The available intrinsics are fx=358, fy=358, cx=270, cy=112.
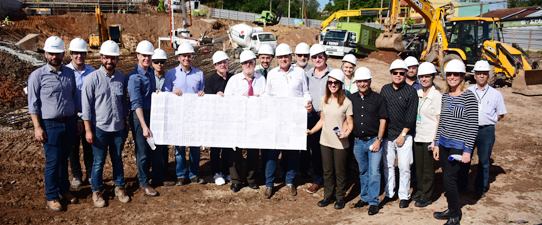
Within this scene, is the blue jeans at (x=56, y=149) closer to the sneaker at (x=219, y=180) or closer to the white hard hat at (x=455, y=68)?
the sneaker at (x=219, y=180)

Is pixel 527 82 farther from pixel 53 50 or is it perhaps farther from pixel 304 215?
pixel 53 50

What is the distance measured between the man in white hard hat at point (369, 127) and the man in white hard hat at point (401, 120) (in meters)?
0.21

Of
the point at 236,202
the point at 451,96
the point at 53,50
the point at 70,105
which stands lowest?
the point at 236,202

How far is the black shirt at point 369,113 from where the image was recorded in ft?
15.7

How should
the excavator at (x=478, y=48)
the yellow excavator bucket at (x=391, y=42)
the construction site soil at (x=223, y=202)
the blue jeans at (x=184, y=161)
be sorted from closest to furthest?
the construction site soil at (x=223, y=202) → the blue jeans at (x=184, y=161) → the excavator at (x=478, y=48) → the yellow excavator bucket at (x=391, y=42)

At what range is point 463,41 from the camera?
16766 millimetres

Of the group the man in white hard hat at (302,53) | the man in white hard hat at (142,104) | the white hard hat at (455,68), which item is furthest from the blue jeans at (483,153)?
the man in white hard hat at (142,104)

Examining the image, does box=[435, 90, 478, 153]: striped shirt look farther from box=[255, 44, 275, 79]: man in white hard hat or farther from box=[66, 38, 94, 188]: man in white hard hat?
box=[66, 38, 94, 188]: man in white hard hat

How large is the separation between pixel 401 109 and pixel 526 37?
31.2 m

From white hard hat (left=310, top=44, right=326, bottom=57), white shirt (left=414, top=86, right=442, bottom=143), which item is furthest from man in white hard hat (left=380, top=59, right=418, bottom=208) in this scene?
white hard hat (left=310, top=44, right=326, bottom=57)

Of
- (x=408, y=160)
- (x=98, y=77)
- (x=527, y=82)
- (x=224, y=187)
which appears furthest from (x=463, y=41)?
(x=98, y=77)

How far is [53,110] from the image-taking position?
4.66 meters

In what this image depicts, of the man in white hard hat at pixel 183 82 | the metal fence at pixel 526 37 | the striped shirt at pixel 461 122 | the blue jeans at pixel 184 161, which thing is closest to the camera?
A: the striped shirt at pixel 461 122

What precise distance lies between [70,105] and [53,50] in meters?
0.74
